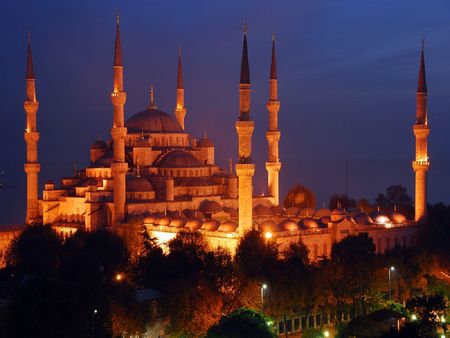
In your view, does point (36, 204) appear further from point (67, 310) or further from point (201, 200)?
point (67, 310)

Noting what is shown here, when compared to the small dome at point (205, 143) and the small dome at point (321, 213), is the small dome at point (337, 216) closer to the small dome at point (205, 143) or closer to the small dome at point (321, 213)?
the small dome at point (321, 213)

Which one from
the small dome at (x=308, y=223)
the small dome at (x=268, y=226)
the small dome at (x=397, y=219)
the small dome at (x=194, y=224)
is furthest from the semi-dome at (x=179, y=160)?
the small dome at (x=397, y=219)

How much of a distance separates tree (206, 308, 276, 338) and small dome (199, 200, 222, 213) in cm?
1233

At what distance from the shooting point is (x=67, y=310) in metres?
16.8

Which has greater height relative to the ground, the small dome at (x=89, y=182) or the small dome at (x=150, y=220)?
the small dome at (x=89, y=182)

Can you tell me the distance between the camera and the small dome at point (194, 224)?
28.8 metres

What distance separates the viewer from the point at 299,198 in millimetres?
40938

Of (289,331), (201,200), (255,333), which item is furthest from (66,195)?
(255,333)

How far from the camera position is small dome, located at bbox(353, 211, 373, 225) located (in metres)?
30.5

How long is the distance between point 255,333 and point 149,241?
9872 millimetres

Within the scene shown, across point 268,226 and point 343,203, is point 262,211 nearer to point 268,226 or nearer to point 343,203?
point 268,226

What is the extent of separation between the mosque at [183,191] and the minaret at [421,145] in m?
0.04

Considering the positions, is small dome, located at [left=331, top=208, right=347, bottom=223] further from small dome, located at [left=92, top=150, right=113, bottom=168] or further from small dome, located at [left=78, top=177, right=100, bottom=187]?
small dome, located at [left=92, top=150, right=113, bottom=168]

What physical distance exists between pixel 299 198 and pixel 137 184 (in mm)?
10937
